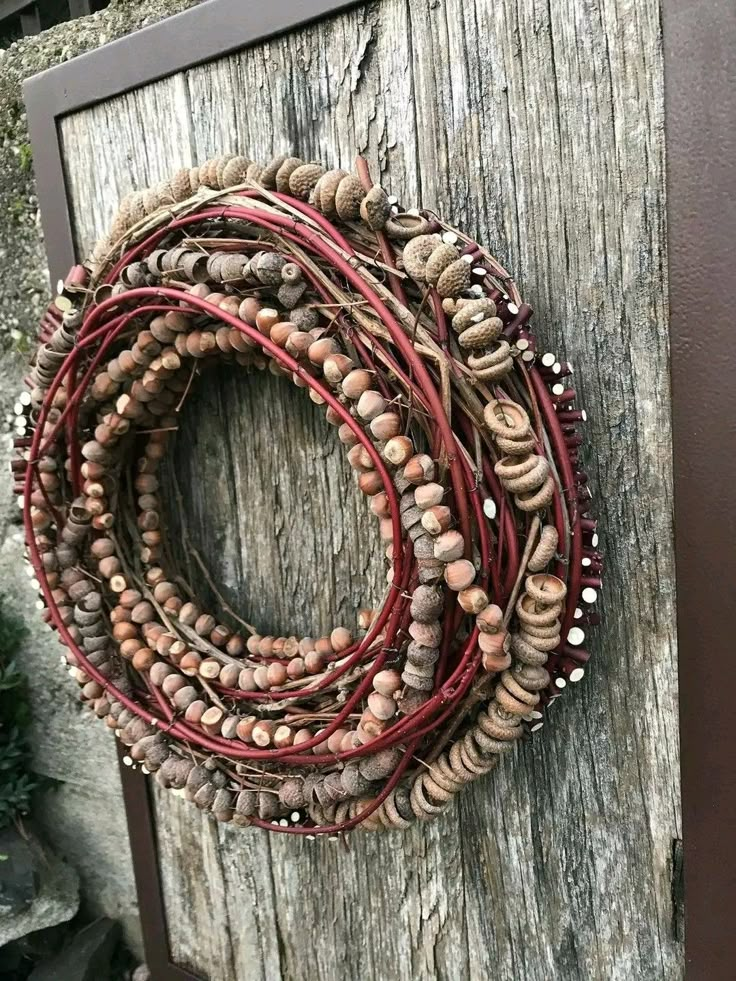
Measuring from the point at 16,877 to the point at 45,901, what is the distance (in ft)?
0.31

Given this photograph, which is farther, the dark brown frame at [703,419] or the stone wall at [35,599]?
the stone wall at [35,599]

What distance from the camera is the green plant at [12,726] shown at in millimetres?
1278

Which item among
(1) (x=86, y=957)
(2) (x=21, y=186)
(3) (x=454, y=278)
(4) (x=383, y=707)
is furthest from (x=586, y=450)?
(1) (x=86, y=957)

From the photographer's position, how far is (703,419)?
697 millimetres

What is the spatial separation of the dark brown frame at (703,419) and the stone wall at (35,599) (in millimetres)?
481

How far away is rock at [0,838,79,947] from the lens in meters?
1.25

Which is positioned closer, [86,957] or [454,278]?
[454,278]

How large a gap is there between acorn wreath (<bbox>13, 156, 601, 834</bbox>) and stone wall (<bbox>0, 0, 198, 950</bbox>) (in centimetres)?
27

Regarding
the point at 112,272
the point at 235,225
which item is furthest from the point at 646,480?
the point at 112,272

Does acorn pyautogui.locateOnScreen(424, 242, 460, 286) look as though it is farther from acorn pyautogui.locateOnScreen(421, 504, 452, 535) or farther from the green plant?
the green plant

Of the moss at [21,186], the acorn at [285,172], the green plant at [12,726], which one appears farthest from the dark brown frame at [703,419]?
the green plant at [12,726]

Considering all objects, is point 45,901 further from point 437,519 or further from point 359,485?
point 437,519

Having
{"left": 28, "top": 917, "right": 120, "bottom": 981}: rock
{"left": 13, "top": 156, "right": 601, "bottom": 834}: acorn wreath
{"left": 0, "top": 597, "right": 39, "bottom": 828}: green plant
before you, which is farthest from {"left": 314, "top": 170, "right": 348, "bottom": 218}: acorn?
{"left": 28, "top": 917, "right": 120, "bottom": 981}: rock

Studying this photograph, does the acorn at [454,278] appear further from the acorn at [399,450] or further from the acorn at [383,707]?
the acorn at [383,707]
